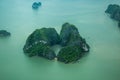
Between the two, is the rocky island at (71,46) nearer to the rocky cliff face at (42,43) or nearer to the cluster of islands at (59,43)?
the cluster of islands at (59,43)

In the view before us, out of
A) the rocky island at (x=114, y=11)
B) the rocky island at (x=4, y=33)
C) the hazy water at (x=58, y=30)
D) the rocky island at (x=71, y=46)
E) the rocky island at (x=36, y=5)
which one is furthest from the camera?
the rocky island at (x=36, y=5)

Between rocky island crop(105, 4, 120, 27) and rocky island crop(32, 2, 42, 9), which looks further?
rocky island crop(32, 2, 42, 9)

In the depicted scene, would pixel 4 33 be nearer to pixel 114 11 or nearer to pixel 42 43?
pixel 42 43

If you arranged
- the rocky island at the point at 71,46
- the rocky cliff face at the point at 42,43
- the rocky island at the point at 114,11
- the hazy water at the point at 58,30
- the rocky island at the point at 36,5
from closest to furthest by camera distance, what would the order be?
the hazy water at the point at 58,30 < the rocky island at the point at 71,46 < the rocky cliff face at the point at 42,43 < the rocky island at the point at 114,11 < the rocky island at the point at 36,5

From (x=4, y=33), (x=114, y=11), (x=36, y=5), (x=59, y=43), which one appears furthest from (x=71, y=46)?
(x=36, y=5)

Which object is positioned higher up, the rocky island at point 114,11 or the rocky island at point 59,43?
the rocky island at point 114,11

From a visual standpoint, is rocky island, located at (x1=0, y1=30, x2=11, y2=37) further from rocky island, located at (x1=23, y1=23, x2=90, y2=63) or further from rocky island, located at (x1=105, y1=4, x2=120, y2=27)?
rocky island, located at (x1=105, y1=4, x2=120, y2=27)

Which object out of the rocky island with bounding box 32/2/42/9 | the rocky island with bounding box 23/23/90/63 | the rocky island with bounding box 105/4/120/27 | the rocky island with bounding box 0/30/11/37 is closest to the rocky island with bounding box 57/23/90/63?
the rocky island with bounding box 23/23/90/63

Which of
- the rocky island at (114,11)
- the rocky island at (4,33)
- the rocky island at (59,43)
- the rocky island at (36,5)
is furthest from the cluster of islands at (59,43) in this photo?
the rocky island at (36,5)
